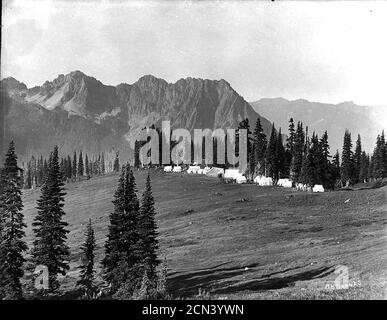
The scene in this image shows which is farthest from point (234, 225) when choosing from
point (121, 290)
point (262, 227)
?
point (121, 290)

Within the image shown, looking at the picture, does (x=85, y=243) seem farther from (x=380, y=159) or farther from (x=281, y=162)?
(x=380, y=159)

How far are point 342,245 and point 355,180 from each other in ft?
278

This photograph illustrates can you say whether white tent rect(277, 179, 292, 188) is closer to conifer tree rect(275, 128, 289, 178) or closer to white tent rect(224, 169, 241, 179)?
conifer tree rect(275, 128, 289, 178)

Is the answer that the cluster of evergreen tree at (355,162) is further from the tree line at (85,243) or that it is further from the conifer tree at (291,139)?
the tree line at (85,243)

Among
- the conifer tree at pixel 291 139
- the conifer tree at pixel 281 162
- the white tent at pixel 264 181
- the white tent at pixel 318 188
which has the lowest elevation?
the white tent at pixel 318 188

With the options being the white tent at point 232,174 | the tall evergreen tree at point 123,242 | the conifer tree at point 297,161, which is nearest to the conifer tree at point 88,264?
the tall evergreen tree at point 123,242

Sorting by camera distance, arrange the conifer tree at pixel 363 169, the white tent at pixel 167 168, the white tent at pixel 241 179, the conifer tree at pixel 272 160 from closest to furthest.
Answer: the white tent at pixel 241 179 → the conifer tree at pixel 272 160 → the white tent at pixel 167 168 → the conifer tree at pixel 363 169

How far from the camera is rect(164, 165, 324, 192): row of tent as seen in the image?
9359 centimetres

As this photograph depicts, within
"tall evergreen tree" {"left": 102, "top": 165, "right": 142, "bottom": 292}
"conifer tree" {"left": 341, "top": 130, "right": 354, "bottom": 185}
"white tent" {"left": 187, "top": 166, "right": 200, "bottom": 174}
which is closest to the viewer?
"tall evergreen tree" {"left": 102, "top": 165, "right": 142, "bottom": 292}

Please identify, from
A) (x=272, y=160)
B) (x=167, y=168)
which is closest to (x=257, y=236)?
(x=272, y=160)

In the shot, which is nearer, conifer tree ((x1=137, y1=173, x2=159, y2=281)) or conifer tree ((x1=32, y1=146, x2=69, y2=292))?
conifer tree ((x1=137, y1=173, x2=159, y2=281))

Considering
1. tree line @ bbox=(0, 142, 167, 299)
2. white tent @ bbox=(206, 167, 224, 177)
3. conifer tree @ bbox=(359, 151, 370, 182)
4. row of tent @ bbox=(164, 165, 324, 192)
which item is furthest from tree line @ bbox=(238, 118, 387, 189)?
tree line @ bbox=(0, 142, 167, 299)

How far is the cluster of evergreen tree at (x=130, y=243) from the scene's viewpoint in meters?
35.2
